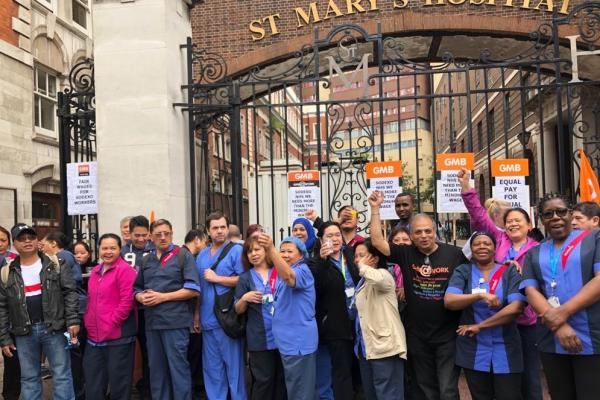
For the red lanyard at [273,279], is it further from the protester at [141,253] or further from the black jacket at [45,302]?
the black jacket at [45,302]

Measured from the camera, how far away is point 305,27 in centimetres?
1348

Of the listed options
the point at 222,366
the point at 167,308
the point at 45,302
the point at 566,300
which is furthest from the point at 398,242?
the point at 45,302

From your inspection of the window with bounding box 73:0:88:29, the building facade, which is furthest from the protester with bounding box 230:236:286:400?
the window with bounding box 73:0:88:29

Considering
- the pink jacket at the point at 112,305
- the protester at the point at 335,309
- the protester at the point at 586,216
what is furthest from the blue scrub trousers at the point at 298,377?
the protester at the point at 586,216

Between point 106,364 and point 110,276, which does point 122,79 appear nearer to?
point 110,276

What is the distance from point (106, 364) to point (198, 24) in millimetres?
10636

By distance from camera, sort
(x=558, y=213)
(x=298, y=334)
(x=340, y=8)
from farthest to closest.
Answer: (x=340, y=8) → (x=298, y=334) → (x=558, y=213)

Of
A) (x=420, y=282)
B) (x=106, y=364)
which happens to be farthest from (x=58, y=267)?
(x=420, y=282)

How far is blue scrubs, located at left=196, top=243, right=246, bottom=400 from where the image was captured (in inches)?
218

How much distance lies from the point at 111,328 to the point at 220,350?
3.45 feet

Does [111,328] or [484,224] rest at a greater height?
[484,224]

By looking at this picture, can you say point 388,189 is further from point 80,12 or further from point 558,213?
point 80,12

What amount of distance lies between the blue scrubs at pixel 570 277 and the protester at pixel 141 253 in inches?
150

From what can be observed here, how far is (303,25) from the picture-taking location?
44.3ft
